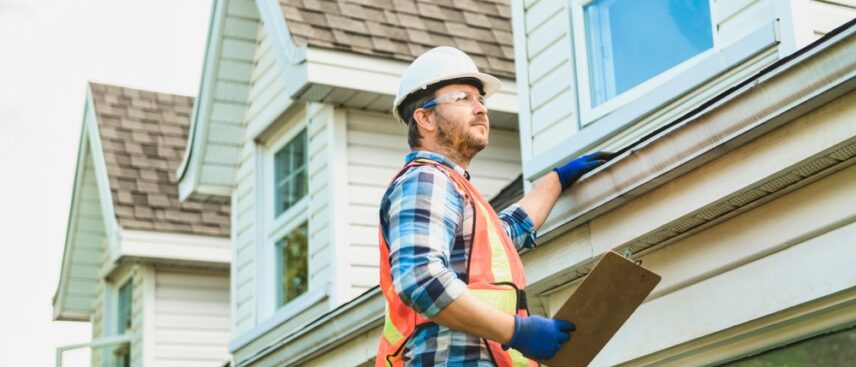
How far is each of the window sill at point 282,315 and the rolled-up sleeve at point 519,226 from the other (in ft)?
15.4

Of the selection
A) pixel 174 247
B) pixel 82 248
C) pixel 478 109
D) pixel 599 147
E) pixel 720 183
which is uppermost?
pixel 82 248

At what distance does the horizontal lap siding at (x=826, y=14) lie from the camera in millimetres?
5844

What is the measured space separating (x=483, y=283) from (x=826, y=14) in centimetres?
214

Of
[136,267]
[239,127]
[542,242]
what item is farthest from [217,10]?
[542,242]

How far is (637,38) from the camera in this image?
7.15m

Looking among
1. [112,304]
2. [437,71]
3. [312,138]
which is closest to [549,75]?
[437,71]

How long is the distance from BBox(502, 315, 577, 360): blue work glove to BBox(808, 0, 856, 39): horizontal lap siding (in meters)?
2.11

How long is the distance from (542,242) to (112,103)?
1112 cm

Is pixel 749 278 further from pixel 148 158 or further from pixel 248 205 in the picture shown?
pixel 148 158

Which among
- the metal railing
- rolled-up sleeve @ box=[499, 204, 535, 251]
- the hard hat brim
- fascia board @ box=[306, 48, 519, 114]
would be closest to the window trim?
fascia board @ box=[306, 48, 519, 114]

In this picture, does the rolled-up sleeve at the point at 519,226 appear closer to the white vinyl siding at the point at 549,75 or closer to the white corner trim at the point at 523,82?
the white vinyl siding at the point at 549,75

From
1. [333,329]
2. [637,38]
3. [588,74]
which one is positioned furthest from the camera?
[333,329]

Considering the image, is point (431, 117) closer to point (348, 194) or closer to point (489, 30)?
point (348, 194)

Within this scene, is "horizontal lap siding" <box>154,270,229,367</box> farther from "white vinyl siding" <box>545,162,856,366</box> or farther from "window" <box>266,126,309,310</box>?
"white vinyl siding" <box>545,162,856,366</box>
